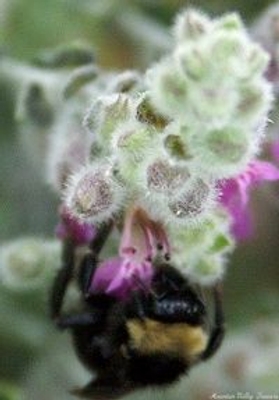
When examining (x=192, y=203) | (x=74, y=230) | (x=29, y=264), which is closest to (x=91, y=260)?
(x=74, y=230)

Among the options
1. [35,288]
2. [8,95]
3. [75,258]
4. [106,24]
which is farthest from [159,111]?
[106,24]

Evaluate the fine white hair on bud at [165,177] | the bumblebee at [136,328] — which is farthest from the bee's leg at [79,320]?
the fine white hair on bud at [165,177]

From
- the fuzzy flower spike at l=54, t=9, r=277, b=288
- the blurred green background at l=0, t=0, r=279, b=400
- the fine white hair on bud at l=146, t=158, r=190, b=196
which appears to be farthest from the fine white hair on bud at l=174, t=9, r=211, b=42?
the blurred green background at l=0, t=0, r=279, b=400

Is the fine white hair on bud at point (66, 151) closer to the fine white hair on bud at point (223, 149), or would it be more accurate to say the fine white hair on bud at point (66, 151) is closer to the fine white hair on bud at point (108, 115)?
the fine white hair on bud at point (108, 115)

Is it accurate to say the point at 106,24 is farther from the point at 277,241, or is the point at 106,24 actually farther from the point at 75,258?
the point at 75,258

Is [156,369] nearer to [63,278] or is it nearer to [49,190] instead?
[63,278]

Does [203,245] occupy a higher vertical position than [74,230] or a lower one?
higher

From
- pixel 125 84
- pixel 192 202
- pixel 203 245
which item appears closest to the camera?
pixel 192 202

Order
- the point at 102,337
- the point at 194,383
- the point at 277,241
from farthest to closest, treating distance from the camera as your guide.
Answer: the point at 277,241 → the point at 194,383 → the point at 102,337
